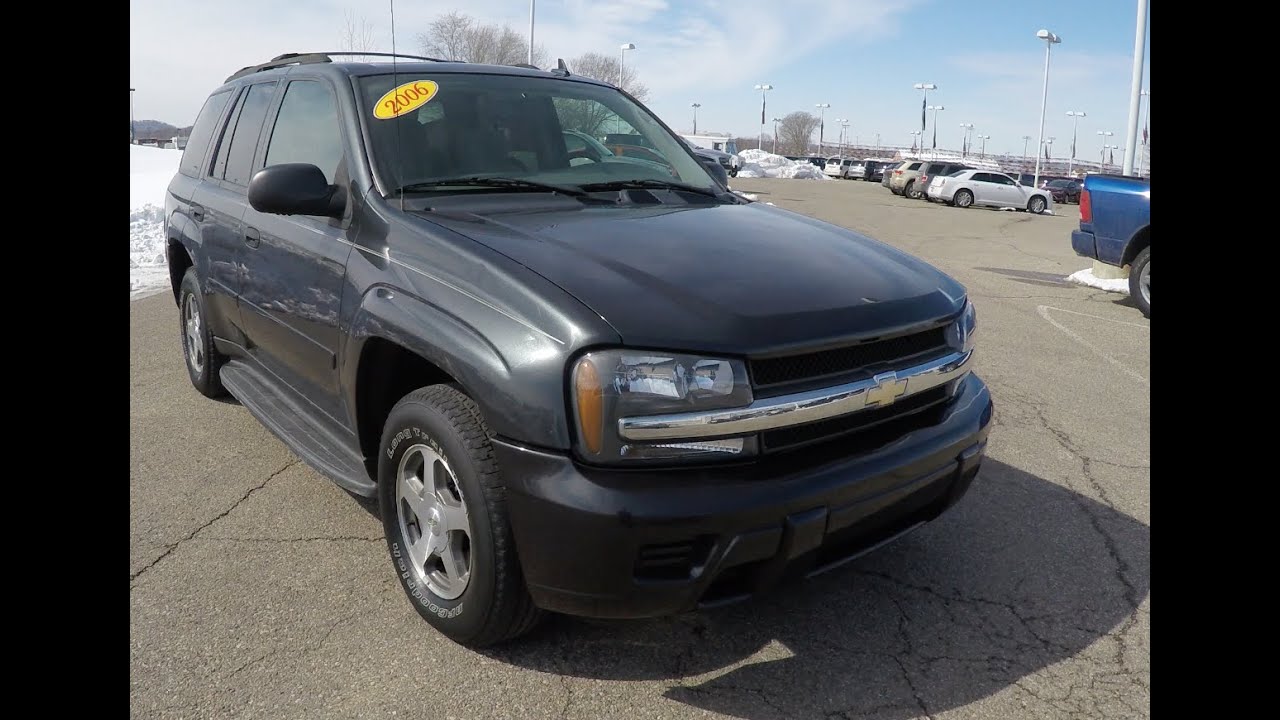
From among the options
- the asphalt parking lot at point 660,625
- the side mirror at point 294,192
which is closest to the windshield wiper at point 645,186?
the side mirror at point 294,192

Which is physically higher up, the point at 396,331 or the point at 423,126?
the point at 423,126

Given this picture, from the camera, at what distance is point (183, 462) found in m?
4.50

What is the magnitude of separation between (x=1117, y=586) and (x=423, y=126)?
9.87ft

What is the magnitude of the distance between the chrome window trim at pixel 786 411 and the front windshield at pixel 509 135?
145 cm

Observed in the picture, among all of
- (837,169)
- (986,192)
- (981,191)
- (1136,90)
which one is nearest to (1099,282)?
(1136,90)

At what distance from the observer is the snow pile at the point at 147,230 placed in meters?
10.1

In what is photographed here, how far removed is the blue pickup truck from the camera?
365 inches

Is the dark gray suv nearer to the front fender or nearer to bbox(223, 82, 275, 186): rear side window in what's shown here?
the front fender

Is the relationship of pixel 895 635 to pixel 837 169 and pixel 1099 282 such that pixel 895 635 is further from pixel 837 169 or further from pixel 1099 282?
pixel 837 169

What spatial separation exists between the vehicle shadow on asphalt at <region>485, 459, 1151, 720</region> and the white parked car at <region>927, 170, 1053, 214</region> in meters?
32.5

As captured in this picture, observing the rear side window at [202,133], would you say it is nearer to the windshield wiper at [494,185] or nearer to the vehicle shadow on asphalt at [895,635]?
the windshield wiper at [494,185]
